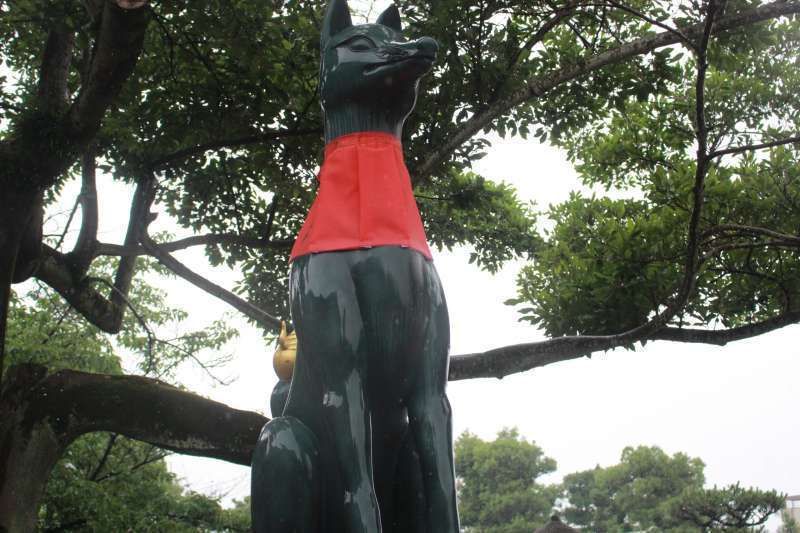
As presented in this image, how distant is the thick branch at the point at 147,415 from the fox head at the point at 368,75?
345 centimetres

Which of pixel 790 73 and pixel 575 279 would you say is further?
pixel 790 73

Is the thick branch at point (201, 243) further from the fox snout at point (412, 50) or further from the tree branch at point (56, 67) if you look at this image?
the fox snout at point (412, 50)

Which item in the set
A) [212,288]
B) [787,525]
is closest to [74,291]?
[212,288]

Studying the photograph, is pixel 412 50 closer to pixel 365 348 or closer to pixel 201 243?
pixel 365 348

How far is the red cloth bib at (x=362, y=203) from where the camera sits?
2926 mm

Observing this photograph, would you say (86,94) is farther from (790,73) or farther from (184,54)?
(790,73)


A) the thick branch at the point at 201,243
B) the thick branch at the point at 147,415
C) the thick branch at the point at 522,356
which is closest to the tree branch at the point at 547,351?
the thick branch at the point at 522,356

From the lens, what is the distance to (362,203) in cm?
295

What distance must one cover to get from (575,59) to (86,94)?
3549 mm

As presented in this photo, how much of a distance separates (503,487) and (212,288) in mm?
32386

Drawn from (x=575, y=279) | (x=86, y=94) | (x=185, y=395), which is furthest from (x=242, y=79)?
(x=575, y=279)

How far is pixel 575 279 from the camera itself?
23.6 feet

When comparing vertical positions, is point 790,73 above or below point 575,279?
above

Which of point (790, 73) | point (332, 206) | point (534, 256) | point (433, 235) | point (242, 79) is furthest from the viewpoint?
point (534, 256)
